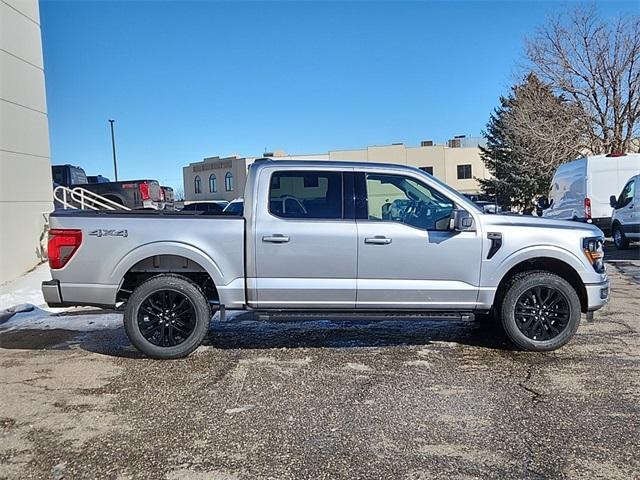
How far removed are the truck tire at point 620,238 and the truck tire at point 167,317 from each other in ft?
39.9

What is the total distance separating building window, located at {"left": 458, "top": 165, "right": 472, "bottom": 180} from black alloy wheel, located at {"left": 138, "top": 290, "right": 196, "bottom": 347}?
4853 cm

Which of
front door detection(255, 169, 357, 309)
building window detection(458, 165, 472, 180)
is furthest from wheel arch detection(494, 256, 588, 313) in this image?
building window detection(458, 165, 472, 180)

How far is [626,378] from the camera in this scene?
4.54 metres

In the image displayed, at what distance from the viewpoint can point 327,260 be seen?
203 inches

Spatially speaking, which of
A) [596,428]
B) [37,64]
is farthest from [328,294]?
[37,64]

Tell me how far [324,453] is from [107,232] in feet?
10.3

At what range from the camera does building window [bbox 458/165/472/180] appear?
167 feet

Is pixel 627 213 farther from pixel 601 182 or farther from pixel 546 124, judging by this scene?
pixel 546 124

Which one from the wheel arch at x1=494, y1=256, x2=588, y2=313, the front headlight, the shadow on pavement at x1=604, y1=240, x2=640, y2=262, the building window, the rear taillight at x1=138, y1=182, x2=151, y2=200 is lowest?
the shadow on pavement at x1=604, y1=240, x2=640, y2=262

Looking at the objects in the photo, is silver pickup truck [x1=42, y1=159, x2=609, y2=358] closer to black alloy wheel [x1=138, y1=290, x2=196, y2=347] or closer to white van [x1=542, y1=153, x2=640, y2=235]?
black alloy wheel [x1=138, y1=290, x2=196, y2=347]

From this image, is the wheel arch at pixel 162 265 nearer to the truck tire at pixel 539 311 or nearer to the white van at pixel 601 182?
the truck tire at pixel 539 311

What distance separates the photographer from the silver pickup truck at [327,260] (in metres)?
5.15

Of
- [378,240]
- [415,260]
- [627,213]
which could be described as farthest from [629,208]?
[378,240]

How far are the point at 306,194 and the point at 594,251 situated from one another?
298 centimetres
